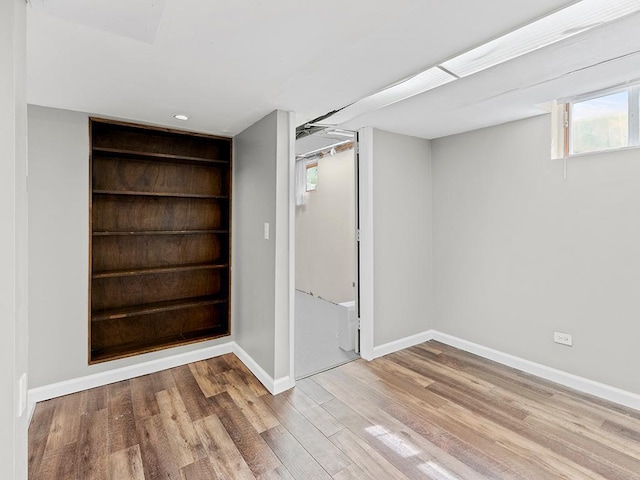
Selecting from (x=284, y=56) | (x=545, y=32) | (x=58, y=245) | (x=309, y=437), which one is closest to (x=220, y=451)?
(x=309, y=437)

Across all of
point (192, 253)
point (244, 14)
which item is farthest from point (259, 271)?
point (244, 14)

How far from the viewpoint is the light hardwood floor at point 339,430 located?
1.85 metres

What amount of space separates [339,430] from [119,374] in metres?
2.00

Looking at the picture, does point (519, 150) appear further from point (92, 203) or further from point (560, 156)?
point (92, 203)

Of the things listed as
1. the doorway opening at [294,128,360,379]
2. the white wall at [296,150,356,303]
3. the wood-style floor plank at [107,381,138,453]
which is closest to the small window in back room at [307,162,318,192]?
the doorway opening at [294,128,360,379]

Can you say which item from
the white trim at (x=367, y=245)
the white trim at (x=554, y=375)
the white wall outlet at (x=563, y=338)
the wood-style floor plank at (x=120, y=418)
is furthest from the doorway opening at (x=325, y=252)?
the white wall outlet at (x=563, y=338)

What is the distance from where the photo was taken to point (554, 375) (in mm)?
2803

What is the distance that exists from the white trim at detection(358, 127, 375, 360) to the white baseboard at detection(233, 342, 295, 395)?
917 mm

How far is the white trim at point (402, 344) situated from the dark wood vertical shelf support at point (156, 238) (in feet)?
5.31

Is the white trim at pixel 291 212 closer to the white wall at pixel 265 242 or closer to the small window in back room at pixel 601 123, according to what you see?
the white wall at pixel 265 242

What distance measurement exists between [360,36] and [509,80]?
1.19m

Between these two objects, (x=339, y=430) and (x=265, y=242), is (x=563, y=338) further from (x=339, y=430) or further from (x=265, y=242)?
(x=265, y=242)

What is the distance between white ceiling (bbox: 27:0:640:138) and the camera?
4.56 feet

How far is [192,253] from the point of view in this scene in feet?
11.4
